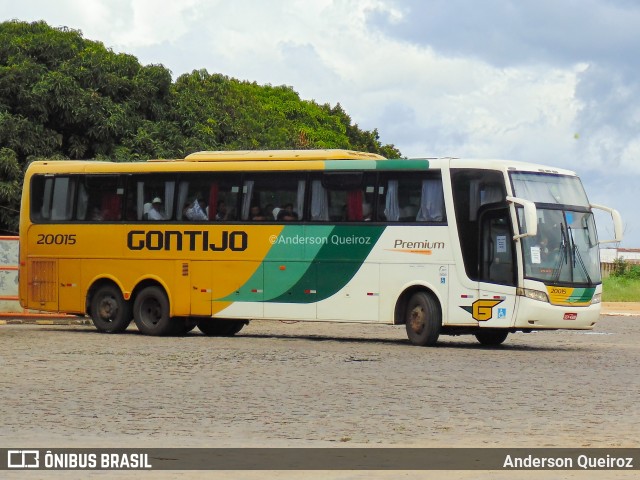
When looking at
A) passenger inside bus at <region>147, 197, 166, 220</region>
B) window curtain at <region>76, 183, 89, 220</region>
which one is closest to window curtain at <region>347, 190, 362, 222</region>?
passenger inside bus at <region>147, 197, 166, 220</region>

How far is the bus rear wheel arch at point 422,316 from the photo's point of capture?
955 inches

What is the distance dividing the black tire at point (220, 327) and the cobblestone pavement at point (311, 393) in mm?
2365

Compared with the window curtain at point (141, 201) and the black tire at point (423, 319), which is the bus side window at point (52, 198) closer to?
the window curtain at point (141, 201)

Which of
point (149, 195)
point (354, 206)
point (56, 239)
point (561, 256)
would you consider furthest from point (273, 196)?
point (561, 256)

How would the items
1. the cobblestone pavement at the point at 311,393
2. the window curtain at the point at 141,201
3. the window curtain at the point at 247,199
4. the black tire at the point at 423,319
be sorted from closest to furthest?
the cobblestone pavement at the point at 311,393
the black tire at the point at 423,319
the window curtain at the point at 247,199
the window curtain at the point at 141,201

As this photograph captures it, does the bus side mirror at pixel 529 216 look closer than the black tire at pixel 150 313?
Yes

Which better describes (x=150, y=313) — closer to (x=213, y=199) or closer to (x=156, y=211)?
(x=156, y=211)

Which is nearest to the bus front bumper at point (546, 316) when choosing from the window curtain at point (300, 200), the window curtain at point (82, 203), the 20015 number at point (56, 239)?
the window curtain at point (300, 200)

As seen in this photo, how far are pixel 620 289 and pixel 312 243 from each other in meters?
33.4

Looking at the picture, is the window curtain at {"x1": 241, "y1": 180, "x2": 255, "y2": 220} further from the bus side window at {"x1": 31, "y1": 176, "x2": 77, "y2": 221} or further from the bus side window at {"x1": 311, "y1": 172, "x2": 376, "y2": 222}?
the bus side window at {"x1": 31, "y1": 176, "x2": 77, "y2": 221}

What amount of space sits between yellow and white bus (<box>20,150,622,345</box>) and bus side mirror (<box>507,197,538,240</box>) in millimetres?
40

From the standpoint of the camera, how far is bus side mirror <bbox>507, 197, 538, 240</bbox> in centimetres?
2281

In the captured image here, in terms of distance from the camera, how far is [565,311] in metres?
23.6
